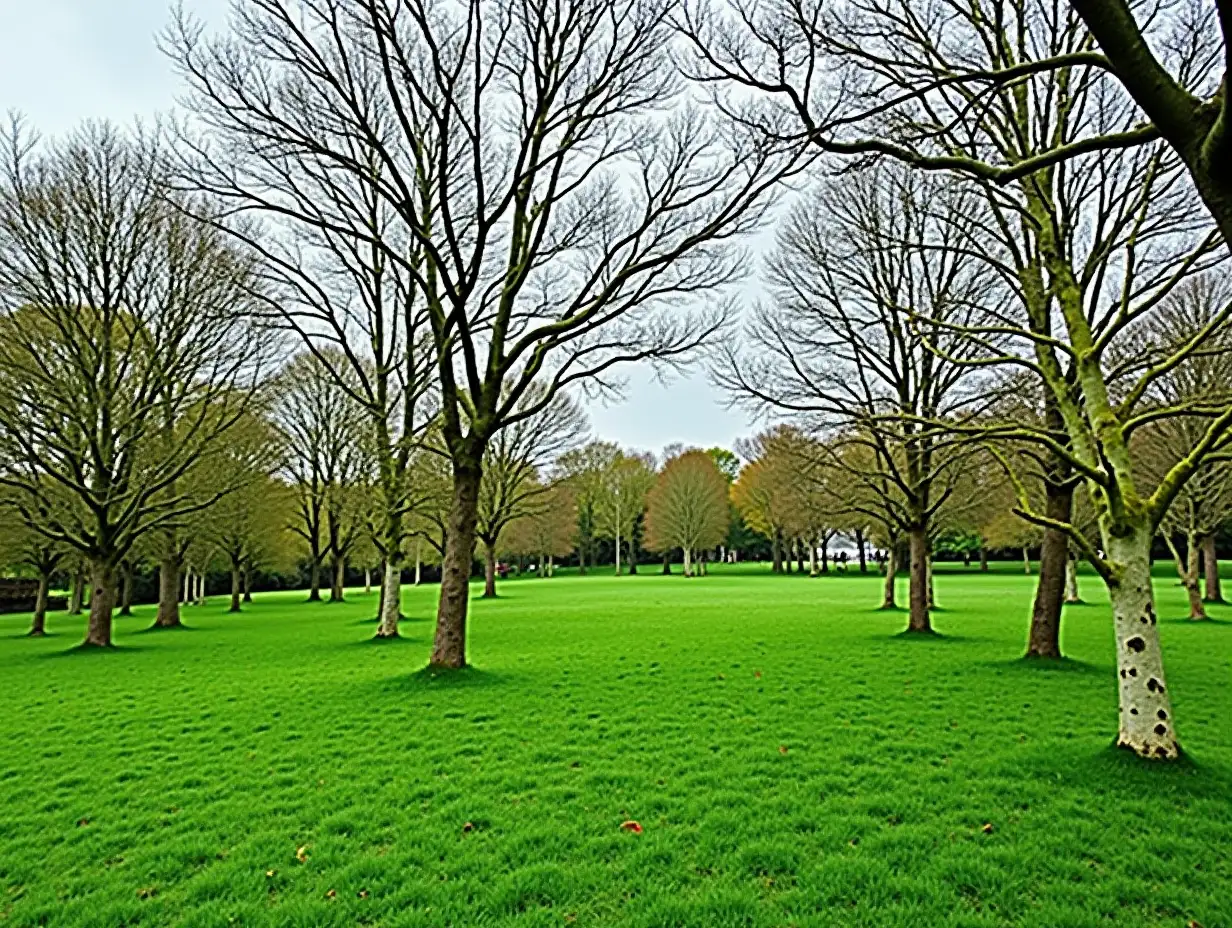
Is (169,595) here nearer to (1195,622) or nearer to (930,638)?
(930,638)

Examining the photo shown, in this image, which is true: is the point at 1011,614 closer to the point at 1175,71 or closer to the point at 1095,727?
the point at 1095,727

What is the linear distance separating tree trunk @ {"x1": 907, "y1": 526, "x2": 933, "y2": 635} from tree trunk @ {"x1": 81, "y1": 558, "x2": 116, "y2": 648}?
19.2 metres

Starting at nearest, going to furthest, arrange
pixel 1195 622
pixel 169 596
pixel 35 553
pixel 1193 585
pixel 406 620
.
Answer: pixel 1195 622
pixel 1193 585
pixel 35 553
pixel 406 620
pixel 169 596

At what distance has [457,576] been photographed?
11.7 metres

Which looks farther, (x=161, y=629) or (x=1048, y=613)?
(x=161, y=629)

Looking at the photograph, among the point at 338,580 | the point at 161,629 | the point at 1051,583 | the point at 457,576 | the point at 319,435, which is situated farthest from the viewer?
the point at 338,580

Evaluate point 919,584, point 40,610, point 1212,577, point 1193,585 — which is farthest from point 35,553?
point 1212,577

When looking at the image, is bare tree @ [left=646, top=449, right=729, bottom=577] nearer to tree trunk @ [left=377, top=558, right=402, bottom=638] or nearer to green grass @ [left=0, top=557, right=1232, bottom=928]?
tree trunk @ [left=377, top=558, right=402, bottom=638]

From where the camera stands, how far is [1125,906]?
155 inches

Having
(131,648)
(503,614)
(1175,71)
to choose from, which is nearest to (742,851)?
(1175,71)

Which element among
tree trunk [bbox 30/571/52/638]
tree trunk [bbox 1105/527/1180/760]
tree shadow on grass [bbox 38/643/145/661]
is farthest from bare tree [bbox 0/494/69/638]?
tree trunk [bbox 1105/527/1180/760]

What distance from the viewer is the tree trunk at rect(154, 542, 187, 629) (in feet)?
79.9

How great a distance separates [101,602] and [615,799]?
17448mm

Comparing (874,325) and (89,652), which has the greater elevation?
(874,325)
